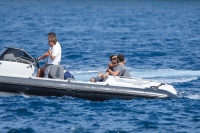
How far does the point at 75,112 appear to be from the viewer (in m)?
16.5

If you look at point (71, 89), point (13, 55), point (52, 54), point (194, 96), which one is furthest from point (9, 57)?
point (194, 96)

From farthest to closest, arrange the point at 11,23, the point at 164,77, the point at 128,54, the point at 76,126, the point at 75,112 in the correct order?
the point at 11,23 < the point at 128,54 < the point at 164,77 < the point at 75,112 < the point at 76,126

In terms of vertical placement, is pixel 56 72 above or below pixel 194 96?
above

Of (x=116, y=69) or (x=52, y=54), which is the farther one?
(x=116, y=69)

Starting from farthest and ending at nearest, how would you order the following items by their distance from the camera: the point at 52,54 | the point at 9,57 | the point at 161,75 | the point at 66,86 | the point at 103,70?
the point at 103,70, the point at 161,75, the point at 9,57, the point at 52,54, the point at 66,86

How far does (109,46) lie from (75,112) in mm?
17080

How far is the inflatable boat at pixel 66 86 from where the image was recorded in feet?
56.9

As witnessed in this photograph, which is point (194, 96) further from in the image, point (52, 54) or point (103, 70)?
point (103, 70)

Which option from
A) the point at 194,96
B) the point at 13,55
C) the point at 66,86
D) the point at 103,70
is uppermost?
the point at 13,55

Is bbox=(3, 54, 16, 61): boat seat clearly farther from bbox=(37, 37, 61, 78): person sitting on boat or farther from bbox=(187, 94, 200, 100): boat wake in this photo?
bbox=(187, 94, 200, 100): boat wake

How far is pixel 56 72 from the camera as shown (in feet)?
57.9

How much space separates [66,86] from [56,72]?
1.74 ft

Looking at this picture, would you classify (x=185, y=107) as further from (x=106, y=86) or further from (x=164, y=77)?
(x=164, y=77)

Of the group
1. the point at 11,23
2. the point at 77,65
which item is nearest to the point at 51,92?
the point at 77,65
